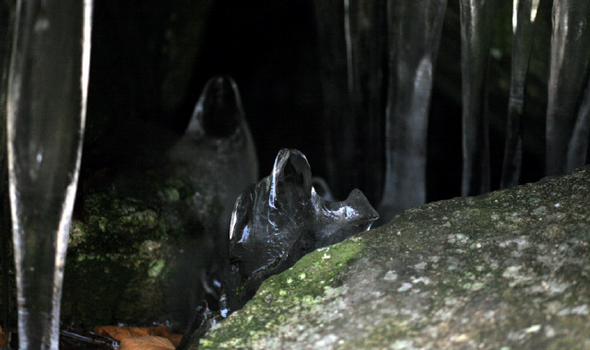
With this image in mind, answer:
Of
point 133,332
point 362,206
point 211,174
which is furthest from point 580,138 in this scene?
point 133,332

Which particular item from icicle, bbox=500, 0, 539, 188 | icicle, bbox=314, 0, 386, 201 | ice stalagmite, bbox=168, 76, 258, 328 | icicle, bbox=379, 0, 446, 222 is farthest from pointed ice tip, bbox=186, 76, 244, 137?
icicle, bbox=500, 0, 539, 188

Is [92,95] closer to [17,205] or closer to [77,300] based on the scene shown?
[77,300]

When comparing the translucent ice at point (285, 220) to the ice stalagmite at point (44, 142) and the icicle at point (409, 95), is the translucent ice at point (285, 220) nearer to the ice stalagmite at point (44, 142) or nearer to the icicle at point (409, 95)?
the ice stalagmite at point (44, 142)

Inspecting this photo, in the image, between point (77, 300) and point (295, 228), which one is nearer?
point (295, 228)

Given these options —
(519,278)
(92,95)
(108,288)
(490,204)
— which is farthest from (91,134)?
(519,278)

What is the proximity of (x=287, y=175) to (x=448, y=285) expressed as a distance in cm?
81

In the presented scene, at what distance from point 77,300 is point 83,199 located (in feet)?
1.47

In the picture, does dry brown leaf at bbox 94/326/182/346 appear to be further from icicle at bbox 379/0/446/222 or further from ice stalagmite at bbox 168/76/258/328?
icicle at bbox 379/0/446/222

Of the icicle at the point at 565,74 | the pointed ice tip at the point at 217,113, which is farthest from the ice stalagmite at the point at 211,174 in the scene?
the icicle at the point at 565,74

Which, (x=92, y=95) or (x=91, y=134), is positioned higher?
(x=92, y=95)

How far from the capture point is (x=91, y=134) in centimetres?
297

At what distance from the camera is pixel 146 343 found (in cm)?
245

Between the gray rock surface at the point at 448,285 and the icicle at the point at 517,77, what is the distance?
792 mm

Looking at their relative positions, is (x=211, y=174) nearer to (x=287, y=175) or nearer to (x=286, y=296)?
(x=287, y=175)
